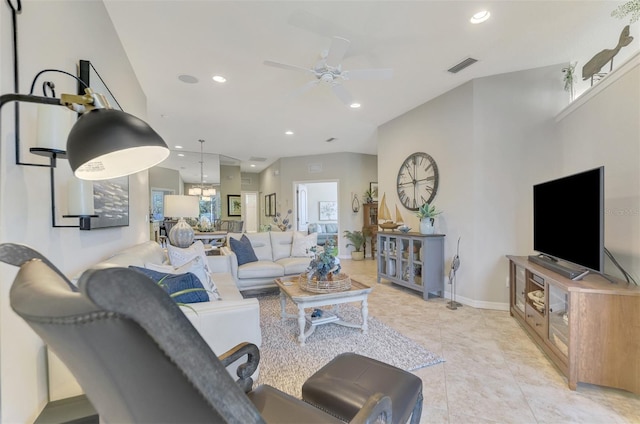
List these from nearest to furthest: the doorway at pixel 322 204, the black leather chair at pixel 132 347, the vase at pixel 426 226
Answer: the black leather chair at pixel 132 347 → the vase at pixel 426 226 → the doorway at pixel 322 204

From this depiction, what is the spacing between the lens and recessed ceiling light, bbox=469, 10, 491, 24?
7.53 ft

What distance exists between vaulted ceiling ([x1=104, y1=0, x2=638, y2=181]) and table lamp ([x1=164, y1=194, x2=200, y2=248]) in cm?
144

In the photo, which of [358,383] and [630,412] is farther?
[630,412]

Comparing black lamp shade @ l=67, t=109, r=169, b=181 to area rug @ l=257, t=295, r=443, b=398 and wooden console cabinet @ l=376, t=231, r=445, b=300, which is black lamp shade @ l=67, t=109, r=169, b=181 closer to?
area rug @ l=257, t=295, r=443, b=398

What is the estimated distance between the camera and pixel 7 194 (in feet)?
3.57

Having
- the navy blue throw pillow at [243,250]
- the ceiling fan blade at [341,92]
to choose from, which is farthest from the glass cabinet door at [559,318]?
the navy blue throw pillow at [243,250]

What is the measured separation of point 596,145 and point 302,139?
4.76 meters

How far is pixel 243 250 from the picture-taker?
3.99 meters

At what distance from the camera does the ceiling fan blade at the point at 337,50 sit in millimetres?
2236

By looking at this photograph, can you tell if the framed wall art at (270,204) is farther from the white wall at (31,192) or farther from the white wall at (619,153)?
the white wall at (619,153)

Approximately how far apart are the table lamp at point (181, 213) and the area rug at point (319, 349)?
133 cm

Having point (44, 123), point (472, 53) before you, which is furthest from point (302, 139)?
point (44, 123)

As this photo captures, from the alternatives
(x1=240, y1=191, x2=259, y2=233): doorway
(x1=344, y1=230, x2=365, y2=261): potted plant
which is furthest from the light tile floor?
(x1=240, y1=191, x2=259, y2=233): doorway

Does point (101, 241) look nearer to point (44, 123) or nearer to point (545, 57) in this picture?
point (44, 123)
